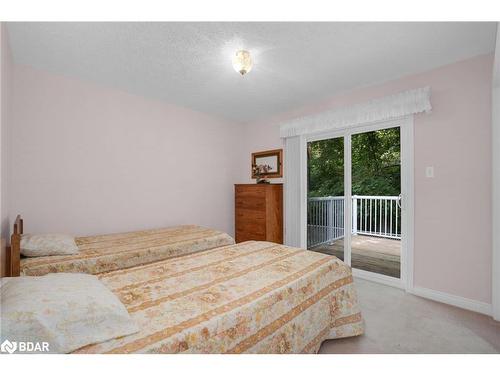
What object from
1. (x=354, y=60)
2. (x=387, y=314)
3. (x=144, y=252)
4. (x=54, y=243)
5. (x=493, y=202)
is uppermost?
(x=354, y=60)

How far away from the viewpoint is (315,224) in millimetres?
3990

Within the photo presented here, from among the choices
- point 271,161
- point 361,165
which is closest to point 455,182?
point 361,165

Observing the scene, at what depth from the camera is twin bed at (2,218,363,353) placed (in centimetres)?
104

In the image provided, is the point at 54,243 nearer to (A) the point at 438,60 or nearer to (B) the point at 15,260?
(B) the point at 15,260

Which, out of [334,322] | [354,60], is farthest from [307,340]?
[354,60]

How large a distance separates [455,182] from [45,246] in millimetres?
3827

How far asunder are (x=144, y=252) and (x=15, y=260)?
906mm

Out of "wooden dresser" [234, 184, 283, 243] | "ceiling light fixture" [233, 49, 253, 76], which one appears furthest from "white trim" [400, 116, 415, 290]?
"ceiling light fixture" [233, 49, 253, 76]

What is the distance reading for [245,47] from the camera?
2.17 metres

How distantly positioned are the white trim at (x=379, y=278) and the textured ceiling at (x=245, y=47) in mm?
2402

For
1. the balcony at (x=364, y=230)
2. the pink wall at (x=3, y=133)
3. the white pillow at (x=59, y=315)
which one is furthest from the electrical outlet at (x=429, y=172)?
the pink wall at (x=3, y=133)

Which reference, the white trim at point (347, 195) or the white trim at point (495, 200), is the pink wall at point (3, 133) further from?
the white trim at point (495, 200)

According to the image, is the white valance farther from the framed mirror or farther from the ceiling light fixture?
the ceiling light fixture

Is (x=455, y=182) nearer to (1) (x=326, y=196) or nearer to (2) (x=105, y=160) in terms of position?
(1) (x=326, y=196)
